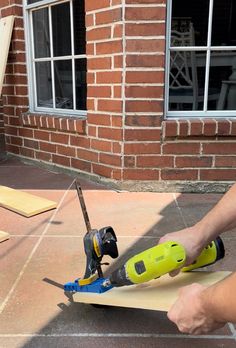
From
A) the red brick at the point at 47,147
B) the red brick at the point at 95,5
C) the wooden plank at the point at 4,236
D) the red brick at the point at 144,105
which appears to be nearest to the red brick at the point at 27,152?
the red brick at the point at 47,147

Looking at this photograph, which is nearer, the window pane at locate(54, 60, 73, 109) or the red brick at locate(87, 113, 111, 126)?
the red brick at locate(87, 113, 111, 126)

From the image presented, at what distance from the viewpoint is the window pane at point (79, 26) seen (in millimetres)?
3660

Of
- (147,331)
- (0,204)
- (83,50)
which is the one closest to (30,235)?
(0,204)

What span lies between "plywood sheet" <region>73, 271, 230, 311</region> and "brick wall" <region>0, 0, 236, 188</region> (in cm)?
168

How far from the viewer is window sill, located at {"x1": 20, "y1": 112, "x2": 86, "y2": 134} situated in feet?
12.2

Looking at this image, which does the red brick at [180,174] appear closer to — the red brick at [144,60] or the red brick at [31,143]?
the red brick at [144,60]

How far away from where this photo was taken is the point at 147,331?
1668mm

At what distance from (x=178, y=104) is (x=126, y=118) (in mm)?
529

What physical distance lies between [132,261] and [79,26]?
9.26 feet

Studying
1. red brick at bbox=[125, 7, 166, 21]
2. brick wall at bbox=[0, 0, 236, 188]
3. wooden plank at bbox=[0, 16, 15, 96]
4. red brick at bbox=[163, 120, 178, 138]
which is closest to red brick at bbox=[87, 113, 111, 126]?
brick wall at bbox=[0, 0, 236, 188]

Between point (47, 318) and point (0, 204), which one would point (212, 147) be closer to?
point (0, 204)

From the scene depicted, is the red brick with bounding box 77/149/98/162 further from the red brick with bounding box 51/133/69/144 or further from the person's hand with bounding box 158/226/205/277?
the person's hand with bounding box 158/226/205/277

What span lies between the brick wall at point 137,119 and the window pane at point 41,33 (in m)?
0.84

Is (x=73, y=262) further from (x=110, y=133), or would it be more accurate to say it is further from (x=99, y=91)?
(x=99, y=91)
